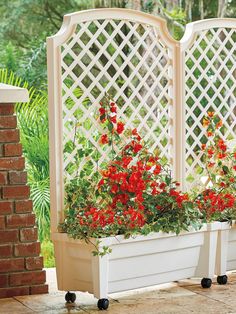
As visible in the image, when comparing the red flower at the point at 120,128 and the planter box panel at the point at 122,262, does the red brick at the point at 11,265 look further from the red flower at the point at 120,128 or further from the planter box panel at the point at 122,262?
the red flower at the point at 120,128

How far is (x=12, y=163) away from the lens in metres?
4.86

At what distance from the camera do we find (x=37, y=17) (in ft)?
44.7

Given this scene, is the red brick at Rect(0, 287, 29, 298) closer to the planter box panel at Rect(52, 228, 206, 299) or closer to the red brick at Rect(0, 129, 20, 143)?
the planter box panel at Rect(52, 228, 206, 299)

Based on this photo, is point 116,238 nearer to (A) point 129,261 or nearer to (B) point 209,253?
(A) point 129,261

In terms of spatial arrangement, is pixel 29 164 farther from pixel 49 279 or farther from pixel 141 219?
pixel 141 219

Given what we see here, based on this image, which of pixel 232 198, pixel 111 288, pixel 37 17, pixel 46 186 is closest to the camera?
pixel 111 288

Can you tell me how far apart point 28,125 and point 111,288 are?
3.28m

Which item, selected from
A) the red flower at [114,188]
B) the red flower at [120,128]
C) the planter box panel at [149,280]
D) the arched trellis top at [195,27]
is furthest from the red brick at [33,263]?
the arched trellis top at [195,27]

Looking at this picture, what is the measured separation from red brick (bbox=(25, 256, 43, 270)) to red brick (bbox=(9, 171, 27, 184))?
1.52 feet

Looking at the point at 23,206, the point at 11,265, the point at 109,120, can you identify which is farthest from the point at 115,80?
the point at 11,265

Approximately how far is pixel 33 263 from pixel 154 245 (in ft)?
2.41

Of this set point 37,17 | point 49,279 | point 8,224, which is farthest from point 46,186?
point 37,17

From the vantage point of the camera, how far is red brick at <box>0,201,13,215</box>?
15.9 feet

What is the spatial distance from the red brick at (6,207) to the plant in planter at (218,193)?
115cm
